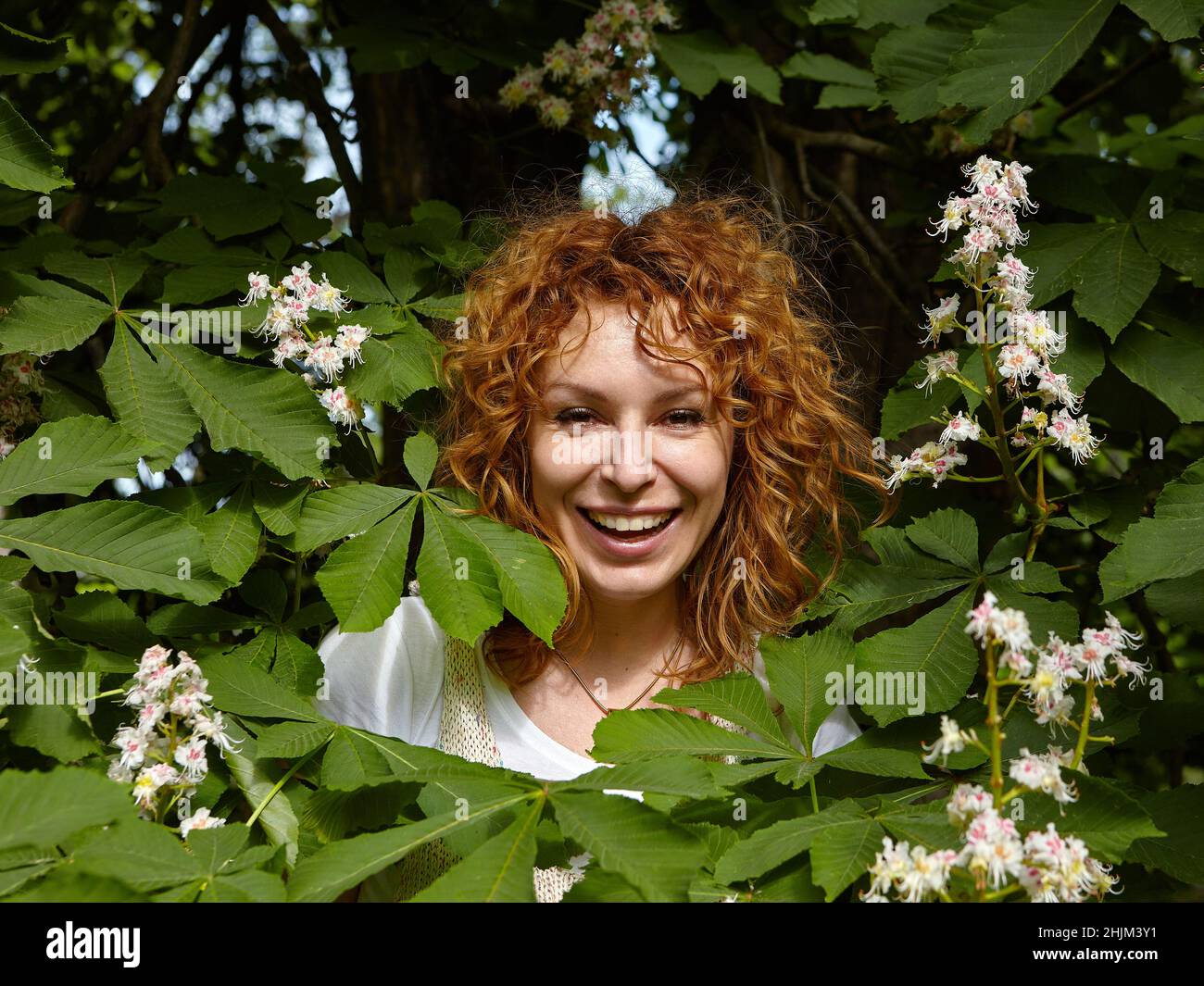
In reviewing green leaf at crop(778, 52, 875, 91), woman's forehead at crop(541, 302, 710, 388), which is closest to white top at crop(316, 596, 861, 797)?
woman's forehead at crop(541, 302, 710, 388)

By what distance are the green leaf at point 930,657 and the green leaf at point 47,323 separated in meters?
1.32

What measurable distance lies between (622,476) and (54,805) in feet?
2.99

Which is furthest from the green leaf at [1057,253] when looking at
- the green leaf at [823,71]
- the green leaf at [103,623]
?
the green leaf at [103,623]

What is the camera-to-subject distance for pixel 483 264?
2.32 meters

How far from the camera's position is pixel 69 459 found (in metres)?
1.69

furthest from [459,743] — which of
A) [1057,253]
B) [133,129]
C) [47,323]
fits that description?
[133,129]

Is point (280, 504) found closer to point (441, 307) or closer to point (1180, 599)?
point (441, 307)

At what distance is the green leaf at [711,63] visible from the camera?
106 inches

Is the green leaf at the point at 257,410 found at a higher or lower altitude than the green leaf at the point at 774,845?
higher

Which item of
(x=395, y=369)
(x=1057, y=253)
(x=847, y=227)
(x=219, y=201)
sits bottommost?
(x=395, y=369)

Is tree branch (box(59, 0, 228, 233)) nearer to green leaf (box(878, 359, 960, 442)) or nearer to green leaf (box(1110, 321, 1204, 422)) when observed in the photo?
green leaf (box(878, 359, 960, 442))

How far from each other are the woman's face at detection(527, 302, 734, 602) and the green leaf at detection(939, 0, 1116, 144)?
62cm

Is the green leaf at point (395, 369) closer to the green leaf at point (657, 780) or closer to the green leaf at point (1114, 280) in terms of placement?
the green leaf at point (657, 780)
